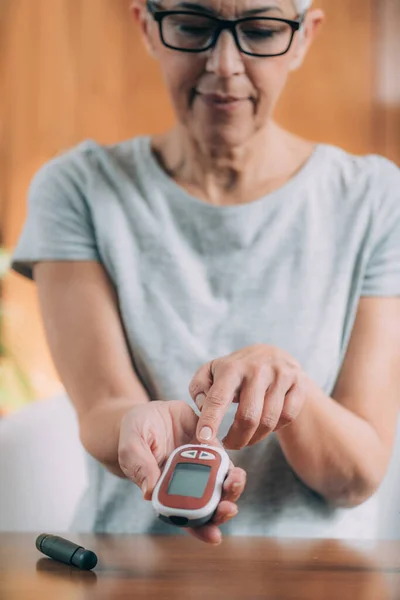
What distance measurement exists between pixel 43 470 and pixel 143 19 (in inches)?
27.6

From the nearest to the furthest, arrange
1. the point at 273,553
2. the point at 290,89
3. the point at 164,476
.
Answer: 1. the point at 164,476
2. the point at 273,553
3. the point at 290,89

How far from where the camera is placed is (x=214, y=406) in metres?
0.90

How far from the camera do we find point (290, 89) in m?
1.25

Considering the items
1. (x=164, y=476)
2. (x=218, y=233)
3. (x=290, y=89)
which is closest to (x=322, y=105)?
(x=290, y=89)

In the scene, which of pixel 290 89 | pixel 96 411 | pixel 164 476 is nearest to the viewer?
pixel 164 476

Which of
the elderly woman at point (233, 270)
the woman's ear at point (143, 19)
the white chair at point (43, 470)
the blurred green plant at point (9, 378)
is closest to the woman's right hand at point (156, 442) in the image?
the elderly woman at point (233, 270)

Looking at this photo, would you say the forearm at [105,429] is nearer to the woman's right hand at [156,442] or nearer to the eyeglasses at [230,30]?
the woman's right hand at [156,442]

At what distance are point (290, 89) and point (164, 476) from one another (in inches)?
26.7

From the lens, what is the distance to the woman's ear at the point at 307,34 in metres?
1.21

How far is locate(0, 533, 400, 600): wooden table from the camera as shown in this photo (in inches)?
29.7

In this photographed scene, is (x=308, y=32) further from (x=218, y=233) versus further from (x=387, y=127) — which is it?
(x=218, y=233)

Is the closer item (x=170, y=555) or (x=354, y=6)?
(x=170, y=555)

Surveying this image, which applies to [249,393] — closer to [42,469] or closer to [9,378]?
[42,469]

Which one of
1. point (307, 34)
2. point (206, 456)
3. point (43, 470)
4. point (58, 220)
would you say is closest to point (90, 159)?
point (58, 220)
